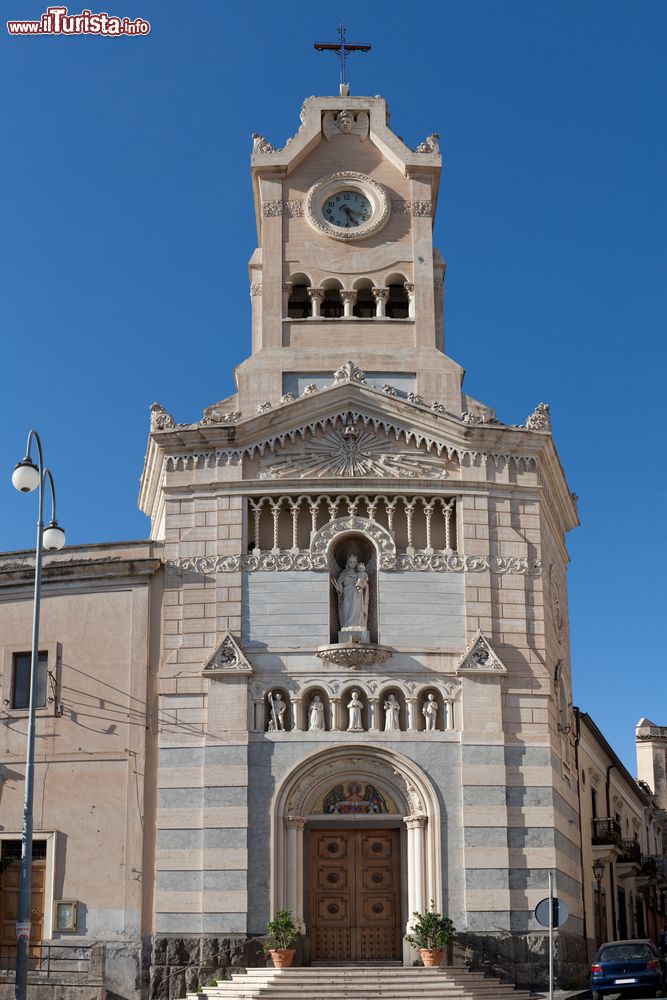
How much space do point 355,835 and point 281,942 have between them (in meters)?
3.31

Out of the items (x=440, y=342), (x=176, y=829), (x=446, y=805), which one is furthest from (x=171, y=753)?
(x=440, y=342)

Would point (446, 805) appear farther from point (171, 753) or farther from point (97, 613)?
point (97, 613)

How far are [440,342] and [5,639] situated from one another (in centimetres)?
1364

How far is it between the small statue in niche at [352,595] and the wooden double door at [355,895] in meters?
4.79

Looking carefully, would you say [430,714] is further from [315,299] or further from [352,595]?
[315,299]

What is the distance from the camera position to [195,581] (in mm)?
32156

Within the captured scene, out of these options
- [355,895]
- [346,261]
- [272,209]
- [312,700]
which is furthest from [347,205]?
[355,895]

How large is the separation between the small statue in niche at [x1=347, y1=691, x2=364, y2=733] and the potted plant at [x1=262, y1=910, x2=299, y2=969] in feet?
14.5

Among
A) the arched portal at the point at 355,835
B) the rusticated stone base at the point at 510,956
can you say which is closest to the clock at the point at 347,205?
the arched portal at the point at 355,835

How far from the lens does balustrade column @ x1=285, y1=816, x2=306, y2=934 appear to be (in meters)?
30.0

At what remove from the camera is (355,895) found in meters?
30.8

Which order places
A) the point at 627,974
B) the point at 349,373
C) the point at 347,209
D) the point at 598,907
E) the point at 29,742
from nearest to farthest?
the point at 29,742 < the point at 627,974 < the point at 349,373 < the point at 347,209 < the point at 598,907

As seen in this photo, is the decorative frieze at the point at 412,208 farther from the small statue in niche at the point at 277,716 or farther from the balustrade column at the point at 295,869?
the balustrade column at the point at 295,869

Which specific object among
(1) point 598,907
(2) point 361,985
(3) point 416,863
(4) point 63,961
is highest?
(3) point 416,863
